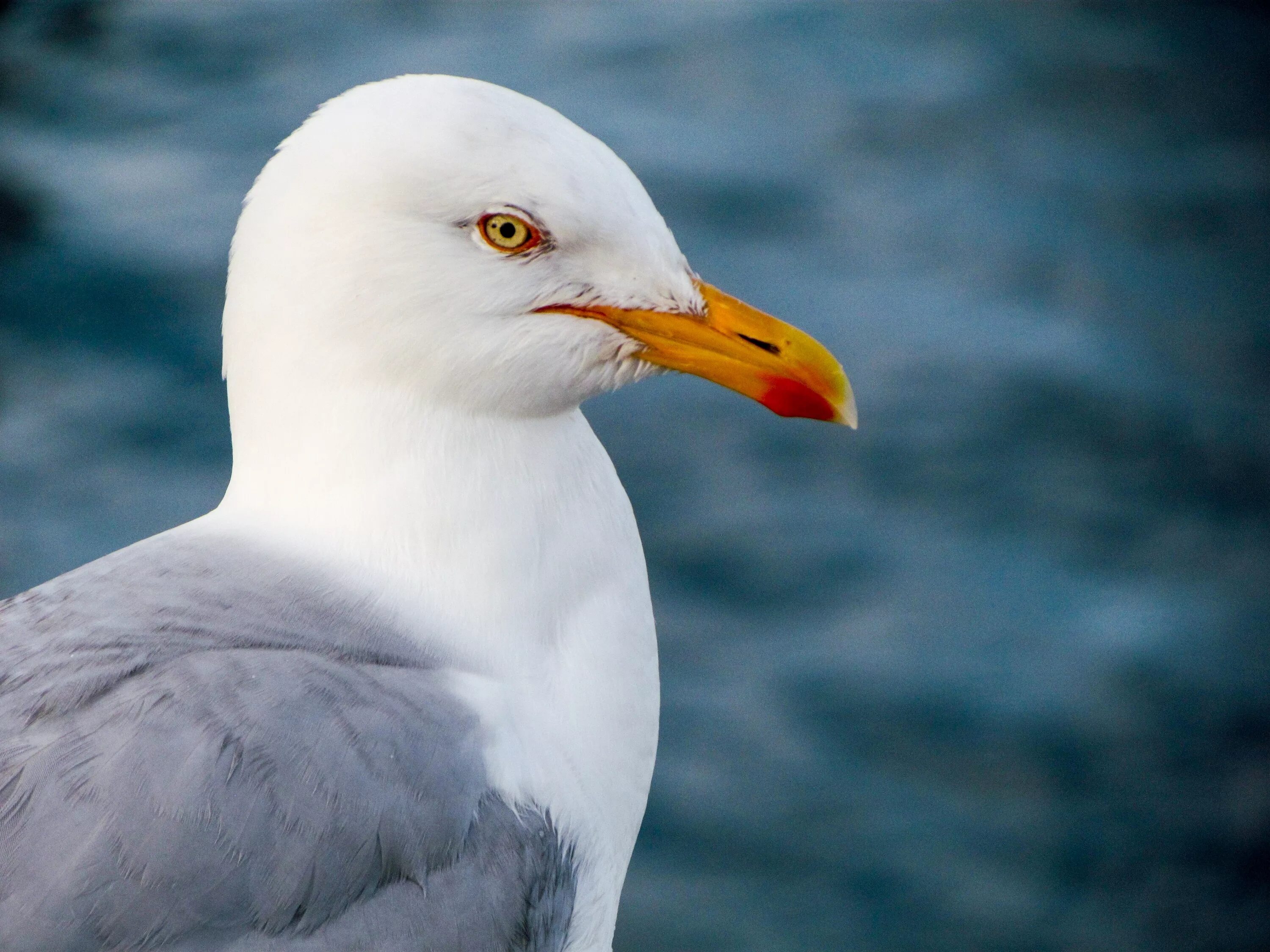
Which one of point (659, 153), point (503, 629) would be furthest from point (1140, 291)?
point (503, 629)

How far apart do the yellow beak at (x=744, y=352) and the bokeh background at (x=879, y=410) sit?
6.26 ft

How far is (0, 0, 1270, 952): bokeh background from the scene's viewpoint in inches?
154

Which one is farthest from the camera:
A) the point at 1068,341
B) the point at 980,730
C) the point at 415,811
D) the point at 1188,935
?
the point at 1068,341

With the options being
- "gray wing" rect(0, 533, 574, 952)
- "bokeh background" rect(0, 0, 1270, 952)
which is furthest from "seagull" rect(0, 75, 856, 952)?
"bokeh background" rect(0, 0, 1270, 952)

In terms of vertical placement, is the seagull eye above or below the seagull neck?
above

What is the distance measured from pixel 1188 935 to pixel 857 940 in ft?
2.57

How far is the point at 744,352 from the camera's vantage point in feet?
7.25

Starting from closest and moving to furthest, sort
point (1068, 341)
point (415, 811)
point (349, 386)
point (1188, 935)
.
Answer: point (415, 811) → point (349, 386) → point (1188, 935) → point (1068, 341)

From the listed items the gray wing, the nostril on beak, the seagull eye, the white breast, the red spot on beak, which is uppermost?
the nostril on beak

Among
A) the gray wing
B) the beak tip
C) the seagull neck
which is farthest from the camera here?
the beak tip

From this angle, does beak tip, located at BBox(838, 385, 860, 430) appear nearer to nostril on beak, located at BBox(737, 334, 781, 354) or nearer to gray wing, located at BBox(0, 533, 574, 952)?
nostril on beak, located at BBox(737, 334, 781, 354)

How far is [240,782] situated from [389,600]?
36 cm

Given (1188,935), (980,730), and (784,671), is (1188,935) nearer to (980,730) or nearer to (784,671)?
(980,730)

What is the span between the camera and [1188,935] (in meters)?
3.75
